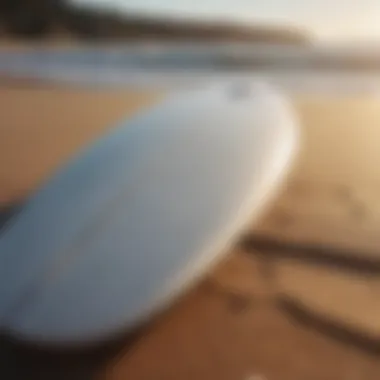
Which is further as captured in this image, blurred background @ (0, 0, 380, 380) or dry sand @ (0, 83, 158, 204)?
dry sand @ (0, 83, 158, 204)

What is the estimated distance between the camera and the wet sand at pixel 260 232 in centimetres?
23

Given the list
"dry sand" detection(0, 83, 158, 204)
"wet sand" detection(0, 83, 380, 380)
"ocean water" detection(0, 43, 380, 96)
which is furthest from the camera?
"ocean water" detection(0, 43, 380, 96)

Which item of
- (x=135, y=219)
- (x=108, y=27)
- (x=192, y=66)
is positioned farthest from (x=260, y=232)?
(x=108, y=27)

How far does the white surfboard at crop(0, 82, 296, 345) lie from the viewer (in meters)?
0.23

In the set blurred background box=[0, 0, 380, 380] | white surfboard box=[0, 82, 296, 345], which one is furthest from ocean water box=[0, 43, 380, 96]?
white surfboard box=[0, 82, 296, 345]

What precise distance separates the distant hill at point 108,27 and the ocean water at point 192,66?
0.02 meters

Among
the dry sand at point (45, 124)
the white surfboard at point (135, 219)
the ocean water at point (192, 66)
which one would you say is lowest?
the dry sand at point (45, 124)

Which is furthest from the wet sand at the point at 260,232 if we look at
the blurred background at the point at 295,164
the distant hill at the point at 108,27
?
the distant hill at the point at 108,27

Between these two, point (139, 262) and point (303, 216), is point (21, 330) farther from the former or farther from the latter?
point (303, 216)

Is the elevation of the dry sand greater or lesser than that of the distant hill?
lesser

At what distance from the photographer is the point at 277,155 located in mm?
313

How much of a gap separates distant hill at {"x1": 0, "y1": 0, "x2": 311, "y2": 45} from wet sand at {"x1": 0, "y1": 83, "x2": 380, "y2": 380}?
150 mm

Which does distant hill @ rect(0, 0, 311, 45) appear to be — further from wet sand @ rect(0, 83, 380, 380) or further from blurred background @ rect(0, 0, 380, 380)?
wet sand @ rect(0, 83, 380, 380)

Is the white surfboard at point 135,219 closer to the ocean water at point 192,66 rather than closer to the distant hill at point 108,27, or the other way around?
the ocean water at point 192,66
